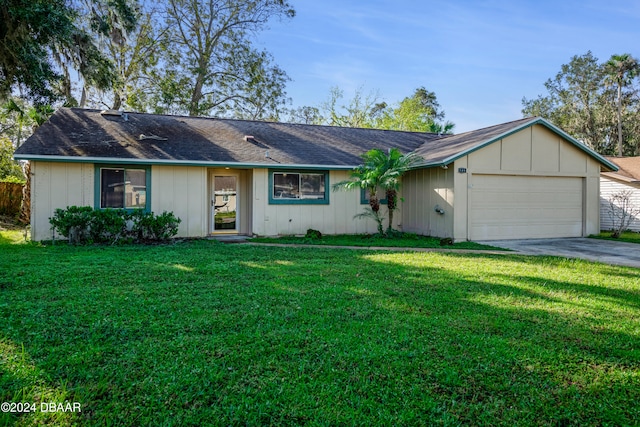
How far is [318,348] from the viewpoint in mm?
3291

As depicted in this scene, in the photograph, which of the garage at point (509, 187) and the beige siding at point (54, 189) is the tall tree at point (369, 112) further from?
the beige siding at point (54, 189)

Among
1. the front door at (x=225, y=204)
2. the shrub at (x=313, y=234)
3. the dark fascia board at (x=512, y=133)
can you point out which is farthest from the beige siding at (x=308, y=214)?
the dark fascia board at (x=512, y=133)

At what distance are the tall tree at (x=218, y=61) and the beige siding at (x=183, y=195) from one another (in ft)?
41.5

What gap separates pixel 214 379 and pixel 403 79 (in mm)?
27838

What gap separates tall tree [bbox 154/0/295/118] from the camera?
2238 cm

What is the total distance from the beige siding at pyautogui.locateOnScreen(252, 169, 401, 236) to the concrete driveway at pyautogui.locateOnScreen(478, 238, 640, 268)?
13.3 ft

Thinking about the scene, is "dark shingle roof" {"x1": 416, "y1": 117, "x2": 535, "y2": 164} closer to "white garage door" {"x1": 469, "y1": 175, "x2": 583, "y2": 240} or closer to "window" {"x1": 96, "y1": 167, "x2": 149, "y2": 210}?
"white garage door" {"x1": 469, "y1": 175, "x2": 583, "y2": 240}

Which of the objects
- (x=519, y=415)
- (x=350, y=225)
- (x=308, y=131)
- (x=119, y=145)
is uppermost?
(x=308, y=131)

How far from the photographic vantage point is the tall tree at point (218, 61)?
881 inches

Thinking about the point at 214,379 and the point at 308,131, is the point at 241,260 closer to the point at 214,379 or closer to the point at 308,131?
the point at 214,379

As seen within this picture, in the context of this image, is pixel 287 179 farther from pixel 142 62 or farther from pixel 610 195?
pixel 142 62

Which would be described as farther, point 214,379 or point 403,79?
point 403,79

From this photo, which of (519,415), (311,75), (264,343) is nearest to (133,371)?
(264,343)

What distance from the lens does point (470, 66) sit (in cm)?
2100
